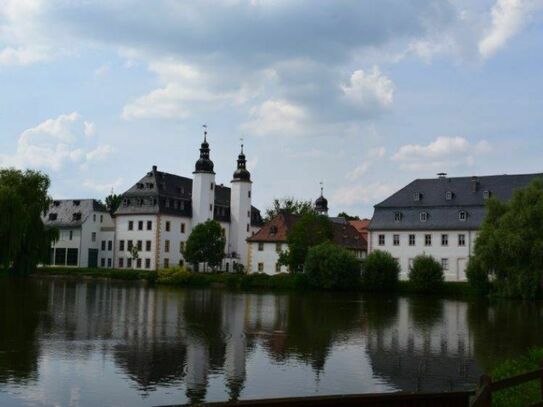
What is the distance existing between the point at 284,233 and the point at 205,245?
9.33 meters

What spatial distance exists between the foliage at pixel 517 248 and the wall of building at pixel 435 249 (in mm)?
14210

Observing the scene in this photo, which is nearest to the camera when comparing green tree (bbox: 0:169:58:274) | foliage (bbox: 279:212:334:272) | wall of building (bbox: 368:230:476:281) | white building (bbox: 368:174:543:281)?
green tree (bbox: 0:169:58:274)

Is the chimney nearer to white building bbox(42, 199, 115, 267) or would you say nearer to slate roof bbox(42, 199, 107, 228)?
white building bbox(42, 199, 115, 267)

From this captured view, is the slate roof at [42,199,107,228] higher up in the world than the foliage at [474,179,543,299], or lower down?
higher up

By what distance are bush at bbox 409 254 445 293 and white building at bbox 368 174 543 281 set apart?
25.5 ft

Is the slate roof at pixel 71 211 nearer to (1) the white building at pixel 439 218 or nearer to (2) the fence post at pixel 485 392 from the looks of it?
(1) the white building at pixel 439 218

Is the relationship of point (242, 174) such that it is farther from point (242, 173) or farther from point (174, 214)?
point (174, 214)

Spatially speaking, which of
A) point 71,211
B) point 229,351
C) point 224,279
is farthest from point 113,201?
point 229,351

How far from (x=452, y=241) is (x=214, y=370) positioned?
185 ft

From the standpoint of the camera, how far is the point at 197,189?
93375 mm

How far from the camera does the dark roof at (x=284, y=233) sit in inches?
3162

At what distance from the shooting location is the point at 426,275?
61.5m

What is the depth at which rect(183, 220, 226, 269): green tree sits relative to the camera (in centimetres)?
8069

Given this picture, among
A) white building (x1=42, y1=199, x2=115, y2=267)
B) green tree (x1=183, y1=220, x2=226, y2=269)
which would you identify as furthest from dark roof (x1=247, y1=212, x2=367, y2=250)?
white building (x1=42, y1=199, x2=115, y2=267)
